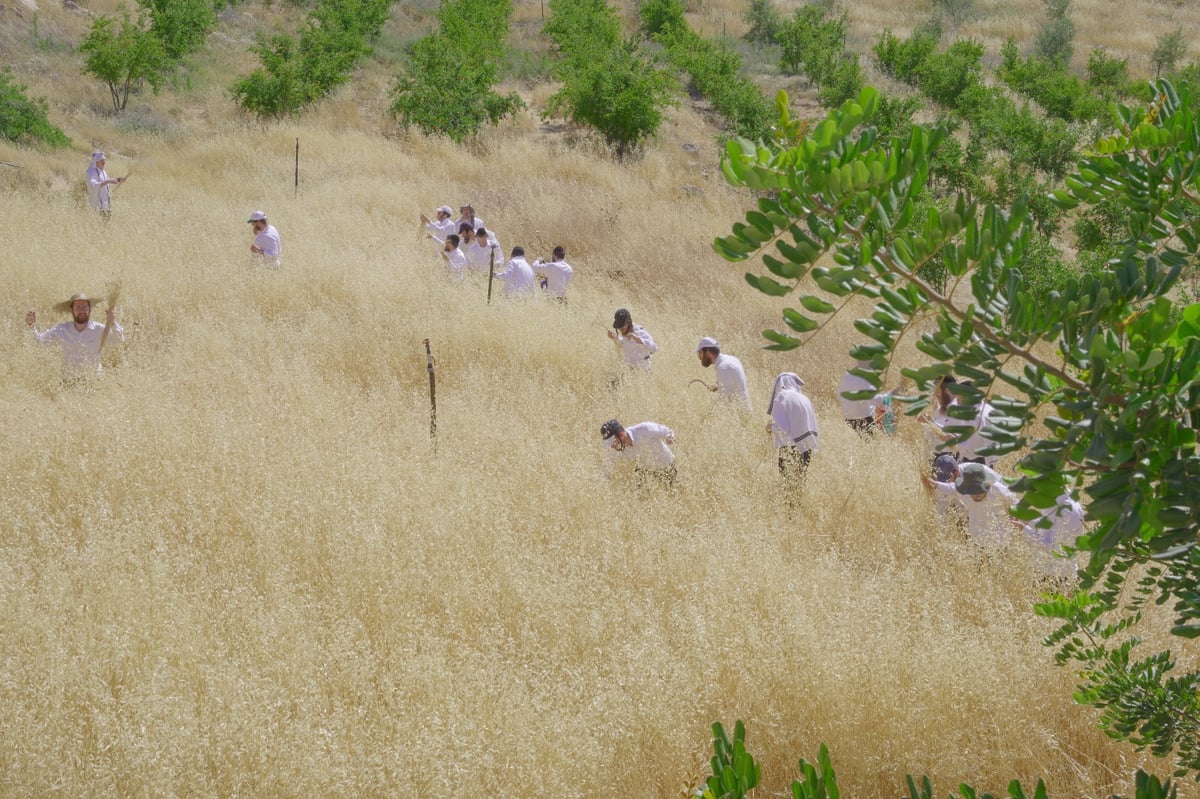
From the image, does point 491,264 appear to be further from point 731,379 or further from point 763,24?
point 763,24

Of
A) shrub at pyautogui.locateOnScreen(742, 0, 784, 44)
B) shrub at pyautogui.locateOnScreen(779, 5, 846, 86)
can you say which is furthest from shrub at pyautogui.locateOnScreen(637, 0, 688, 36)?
shrub at pyautogui.locateOnScreen(779, 5, 846, 86)

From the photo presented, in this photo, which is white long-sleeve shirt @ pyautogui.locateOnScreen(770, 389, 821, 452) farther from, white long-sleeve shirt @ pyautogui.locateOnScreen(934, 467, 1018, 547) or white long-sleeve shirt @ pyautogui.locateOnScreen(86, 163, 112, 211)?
white long-sleeve shirt @ pyautogui.locateOnScreen(86, 163, 112, 211)

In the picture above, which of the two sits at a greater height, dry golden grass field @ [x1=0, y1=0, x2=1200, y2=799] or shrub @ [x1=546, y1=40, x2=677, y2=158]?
dry golden grass field @ [x1=0, y1=0, x2=1200, y2=799]

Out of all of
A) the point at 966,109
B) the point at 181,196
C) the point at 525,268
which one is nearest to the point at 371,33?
the point at 181,196

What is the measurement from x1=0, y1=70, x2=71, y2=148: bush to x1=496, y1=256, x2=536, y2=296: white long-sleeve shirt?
13.9 meters

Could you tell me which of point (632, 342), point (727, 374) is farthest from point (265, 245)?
point (727, 374)

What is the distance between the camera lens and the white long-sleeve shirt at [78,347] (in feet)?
27.8

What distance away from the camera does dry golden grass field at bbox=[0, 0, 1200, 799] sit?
4.29 meters

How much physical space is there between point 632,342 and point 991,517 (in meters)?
4.31

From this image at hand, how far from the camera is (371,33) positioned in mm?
30656

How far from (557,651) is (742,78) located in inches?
1043

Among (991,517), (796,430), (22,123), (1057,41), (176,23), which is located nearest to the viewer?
(991,517)

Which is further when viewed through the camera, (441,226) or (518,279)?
(441,226)

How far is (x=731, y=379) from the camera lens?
8414 millimetres
